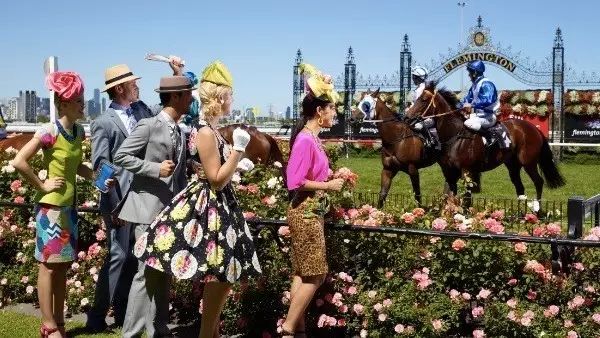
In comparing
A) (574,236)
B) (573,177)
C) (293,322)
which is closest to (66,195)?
(293,322)

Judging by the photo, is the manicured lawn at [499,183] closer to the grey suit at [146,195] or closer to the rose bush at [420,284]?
the rose bush at [420,284]

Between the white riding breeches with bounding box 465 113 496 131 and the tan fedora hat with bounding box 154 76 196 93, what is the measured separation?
23.7 ft

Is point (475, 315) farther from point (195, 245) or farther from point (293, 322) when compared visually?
point (195, 245)

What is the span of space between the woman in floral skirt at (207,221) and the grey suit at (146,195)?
21 centimetres

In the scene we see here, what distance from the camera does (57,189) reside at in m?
4.57

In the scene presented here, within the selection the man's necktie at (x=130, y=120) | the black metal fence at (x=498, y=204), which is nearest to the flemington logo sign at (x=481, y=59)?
the black metal fence at (x=498, y=204)

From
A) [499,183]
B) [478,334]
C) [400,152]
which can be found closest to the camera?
[478,334]

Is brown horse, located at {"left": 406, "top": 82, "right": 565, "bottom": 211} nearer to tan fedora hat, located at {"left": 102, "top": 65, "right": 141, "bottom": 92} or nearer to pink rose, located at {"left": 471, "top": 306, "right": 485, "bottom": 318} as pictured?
pink rose, located at {"left": 471, "top": 306, "right": 485, "bottom": 318}

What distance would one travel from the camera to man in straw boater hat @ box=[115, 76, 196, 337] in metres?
4.18

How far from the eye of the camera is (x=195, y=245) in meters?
4.01

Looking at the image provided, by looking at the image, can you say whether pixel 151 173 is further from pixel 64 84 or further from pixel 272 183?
pixel 272 183

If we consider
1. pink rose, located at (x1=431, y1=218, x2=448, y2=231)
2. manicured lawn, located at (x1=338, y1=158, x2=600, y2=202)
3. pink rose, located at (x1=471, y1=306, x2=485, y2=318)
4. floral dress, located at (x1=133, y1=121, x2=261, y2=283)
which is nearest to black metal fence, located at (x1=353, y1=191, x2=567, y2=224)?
pink rose, located at (x1=431, y1=218, x2=448, y2=231)

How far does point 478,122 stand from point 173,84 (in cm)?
731

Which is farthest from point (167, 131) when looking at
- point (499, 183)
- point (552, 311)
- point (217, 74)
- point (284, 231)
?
point (499, 183)
